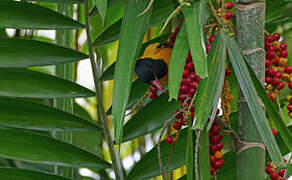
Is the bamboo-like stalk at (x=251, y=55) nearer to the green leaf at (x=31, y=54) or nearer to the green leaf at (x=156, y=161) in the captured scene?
the green leaf at (x=156, y=161)

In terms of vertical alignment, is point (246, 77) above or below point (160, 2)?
below

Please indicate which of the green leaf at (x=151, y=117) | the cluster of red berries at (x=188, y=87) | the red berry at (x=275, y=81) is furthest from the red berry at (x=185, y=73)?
the green leaf at (x=151, y=117)

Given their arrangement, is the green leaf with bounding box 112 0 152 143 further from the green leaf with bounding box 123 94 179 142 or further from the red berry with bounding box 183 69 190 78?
the green leaf with bounding box 123 94 179 142

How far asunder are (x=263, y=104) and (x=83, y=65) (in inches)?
34.4

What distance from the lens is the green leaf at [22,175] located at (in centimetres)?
60

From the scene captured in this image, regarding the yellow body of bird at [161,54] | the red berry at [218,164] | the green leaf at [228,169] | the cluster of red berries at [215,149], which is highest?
the yellow body of bird at [161,54]

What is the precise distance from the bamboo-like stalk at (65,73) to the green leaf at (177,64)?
0.35m

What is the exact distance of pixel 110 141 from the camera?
26.1 inches

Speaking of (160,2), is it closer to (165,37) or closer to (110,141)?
(165,37)

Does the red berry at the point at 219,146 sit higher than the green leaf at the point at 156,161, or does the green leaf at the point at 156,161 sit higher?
the red berry at the point at 219,146

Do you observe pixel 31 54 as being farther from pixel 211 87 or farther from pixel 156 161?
pixel 211 87

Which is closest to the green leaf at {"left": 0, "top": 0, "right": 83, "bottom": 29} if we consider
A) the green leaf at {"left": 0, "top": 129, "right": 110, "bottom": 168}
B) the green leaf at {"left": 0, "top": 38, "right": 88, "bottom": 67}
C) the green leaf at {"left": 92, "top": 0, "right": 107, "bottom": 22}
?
the green leaf at {"left": 0, "top": 38, "right": 88, "bottom": 67}

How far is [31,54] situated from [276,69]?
0.33 m

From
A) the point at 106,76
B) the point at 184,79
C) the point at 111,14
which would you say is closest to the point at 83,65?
the point at 111,14
